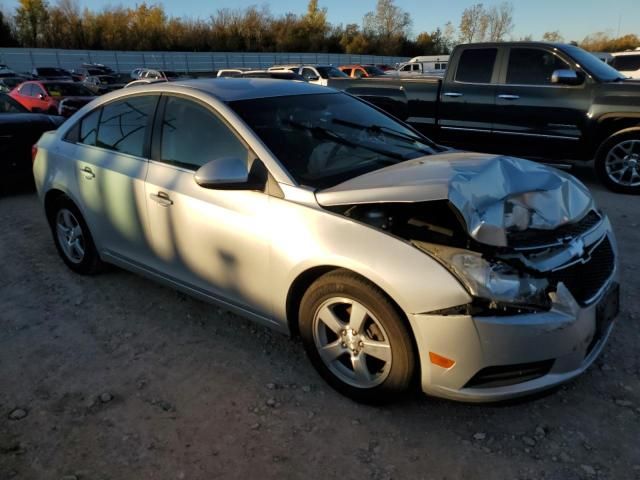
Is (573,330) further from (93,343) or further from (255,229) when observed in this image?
(93,343)

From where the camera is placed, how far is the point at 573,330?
2.21 metres

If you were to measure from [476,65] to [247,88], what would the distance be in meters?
5.07

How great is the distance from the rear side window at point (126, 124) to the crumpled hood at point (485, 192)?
5.28ft

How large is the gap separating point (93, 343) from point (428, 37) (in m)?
83.6

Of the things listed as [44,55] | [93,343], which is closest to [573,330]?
[93,343]

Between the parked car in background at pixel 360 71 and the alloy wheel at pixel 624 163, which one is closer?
the alloy wheel at pixel 624 163

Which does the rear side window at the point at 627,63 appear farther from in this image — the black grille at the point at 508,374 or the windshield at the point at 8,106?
the black grille at the point at 508,374

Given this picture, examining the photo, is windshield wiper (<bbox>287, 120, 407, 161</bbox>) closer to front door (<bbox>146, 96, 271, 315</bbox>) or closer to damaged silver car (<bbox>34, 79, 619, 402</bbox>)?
damaged silver car (<bbox>34, 79, 619, 402</bbox>)

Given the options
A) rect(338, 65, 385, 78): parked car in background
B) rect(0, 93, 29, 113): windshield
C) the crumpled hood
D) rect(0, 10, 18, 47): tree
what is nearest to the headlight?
the crumpled hood

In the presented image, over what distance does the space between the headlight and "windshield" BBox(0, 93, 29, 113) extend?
25.1ft

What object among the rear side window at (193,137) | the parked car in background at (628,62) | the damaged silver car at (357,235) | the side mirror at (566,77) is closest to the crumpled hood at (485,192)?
the damaged silver car at (357,235)

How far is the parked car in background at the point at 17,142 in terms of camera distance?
6781 millimetres

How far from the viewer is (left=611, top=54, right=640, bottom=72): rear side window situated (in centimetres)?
1434

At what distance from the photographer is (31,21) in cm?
5800
